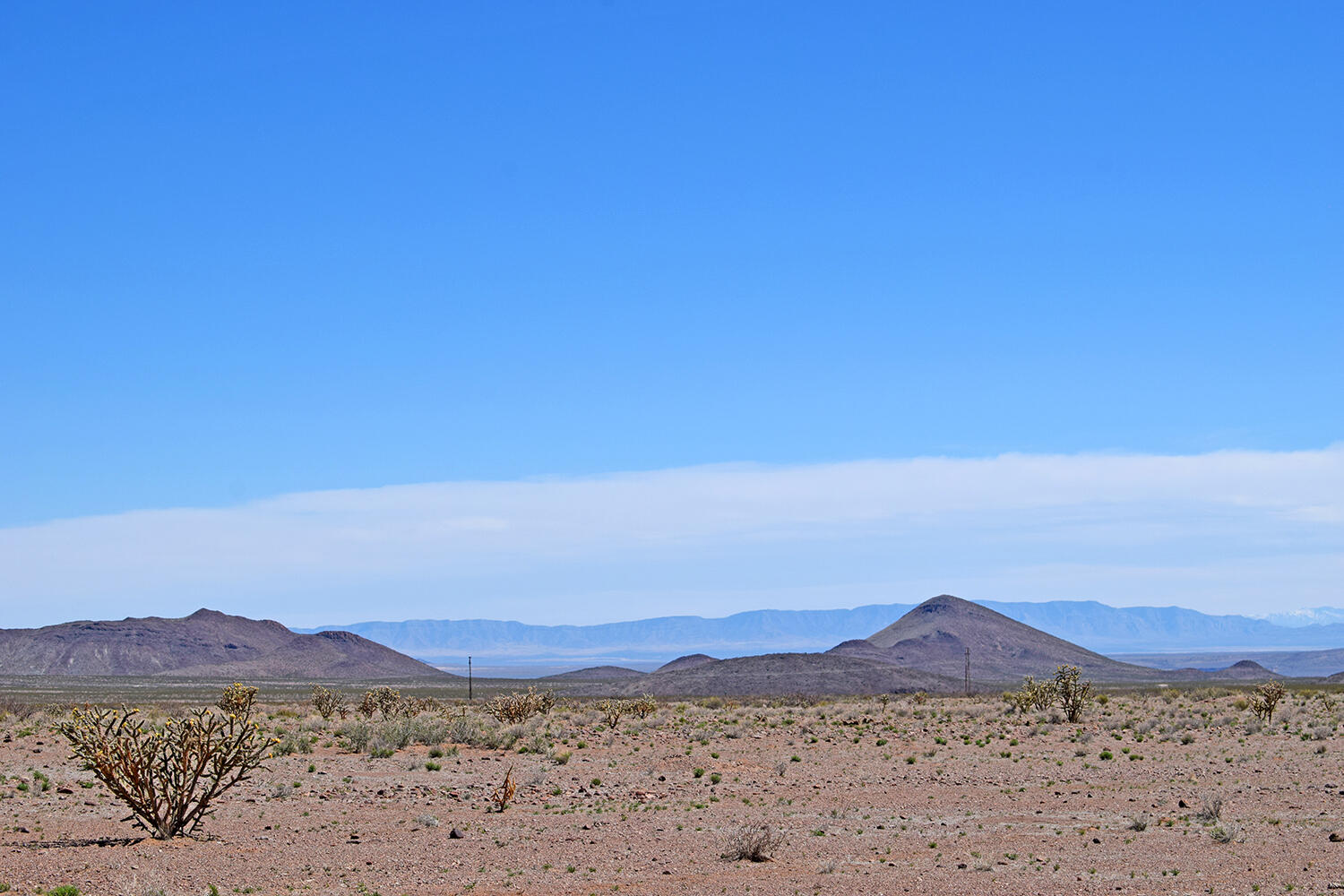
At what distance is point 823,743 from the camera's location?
1339 inches

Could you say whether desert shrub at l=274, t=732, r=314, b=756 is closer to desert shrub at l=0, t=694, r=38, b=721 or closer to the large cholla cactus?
the large cholla cactus


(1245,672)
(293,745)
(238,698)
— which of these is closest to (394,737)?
(293,745)

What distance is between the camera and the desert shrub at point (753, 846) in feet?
50.7

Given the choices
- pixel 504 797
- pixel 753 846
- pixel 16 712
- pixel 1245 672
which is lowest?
pixel 1245 672

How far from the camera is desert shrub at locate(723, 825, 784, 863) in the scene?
1545 cm

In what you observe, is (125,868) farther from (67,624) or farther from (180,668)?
(67,624)

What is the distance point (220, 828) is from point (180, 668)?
157m

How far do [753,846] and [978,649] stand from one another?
16675 centimetres

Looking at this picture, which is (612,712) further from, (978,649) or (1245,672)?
(978,649)

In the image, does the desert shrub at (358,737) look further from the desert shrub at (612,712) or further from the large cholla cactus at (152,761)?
the large cholla cactus at (152,761)

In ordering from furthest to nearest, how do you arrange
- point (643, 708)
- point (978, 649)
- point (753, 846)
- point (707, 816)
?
point (978, 649)
point (643, 708)
point (707, 816)
point (753, 846)

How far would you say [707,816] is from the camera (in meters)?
19.5

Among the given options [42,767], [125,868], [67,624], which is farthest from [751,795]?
[67,624]

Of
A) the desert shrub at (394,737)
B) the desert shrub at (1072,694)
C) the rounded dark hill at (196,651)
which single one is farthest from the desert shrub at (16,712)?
the rounded dark hill at (196,651)
